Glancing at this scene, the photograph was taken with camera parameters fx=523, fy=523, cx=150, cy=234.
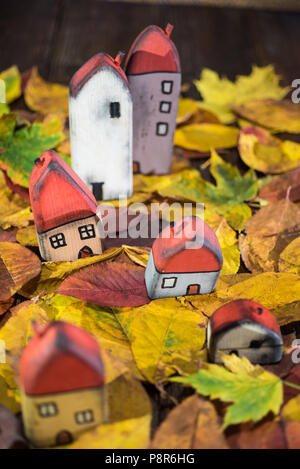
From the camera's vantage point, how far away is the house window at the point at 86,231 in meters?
0.97

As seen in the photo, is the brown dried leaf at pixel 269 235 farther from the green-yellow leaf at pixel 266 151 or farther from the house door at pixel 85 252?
the house door at pixel 85 252

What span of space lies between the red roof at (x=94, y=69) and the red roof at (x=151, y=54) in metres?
0.09

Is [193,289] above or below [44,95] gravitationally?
below

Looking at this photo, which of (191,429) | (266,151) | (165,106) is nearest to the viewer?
(191,429)

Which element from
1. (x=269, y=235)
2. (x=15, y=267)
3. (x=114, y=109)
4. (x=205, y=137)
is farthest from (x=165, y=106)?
(x=15, y=267)

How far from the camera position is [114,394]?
0.78m

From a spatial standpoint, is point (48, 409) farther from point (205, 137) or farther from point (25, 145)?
point (205, 137)

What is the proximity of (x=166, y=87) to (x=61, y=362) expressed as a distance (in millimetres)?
742

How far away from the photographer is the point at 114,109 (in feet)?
3.60

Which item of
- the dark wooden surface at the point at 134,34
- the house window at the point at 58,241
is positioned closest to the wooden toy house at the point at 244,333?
the house window at the point at 58,241
